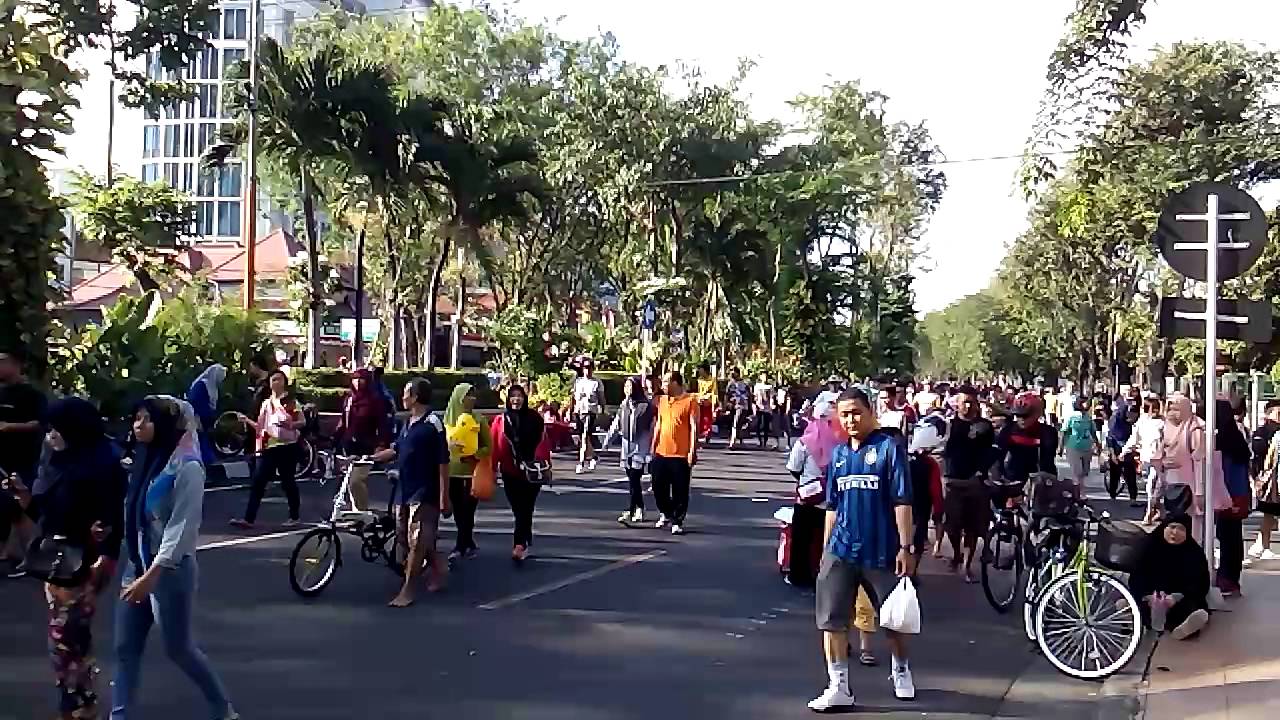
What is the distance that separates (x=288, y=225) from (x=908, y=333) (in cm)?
3662

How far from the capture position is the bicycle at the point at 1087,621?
980 centimetres

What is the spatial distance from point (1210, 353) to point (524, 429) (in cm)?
646

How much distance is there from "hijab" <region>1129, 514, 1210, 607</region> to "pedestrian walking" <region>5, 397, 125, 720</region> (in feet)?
23.7

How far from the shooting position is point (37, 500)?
24.6 feet

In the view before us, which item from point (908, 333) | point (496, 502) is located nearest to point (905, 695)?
point (496, 502)

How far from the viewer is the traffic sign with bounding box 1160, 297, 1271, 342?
39.7ft

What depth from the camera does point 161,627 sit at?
714 cm

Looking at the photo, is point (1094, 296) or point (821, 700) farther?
point (1094, 296)

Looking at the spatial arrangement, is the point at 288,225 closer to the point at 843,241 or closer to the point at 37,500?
the point at 843,241

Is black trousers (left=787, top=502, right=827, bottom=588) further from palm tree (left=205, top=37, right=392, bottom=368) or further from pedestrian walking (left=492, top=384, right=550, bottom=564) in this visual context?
palm tree (left=205, top=37, right=392, bottom=368)

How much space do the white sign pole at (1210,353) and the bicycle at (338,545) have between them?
6.50m

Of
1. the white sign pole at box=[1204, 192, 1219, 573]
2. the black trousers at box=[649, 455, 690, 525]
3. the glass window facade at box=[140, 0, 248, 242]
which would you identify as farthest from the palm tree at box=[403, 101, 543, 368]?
the glass window facade at box=[140, 0, 248, 242]

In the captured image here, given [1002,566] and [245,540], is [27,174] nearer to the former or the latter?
[245,540]

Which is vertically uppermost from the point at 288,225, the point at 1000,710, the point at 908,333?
the point at 288,225
